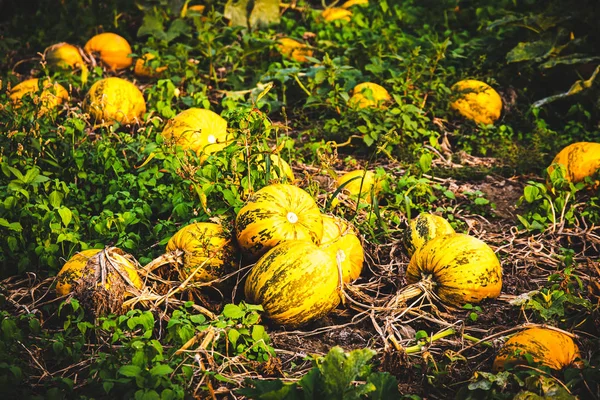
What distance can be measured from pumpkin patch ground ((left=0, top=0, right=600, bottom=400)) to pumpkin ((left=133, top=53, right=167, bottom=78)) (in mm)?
29

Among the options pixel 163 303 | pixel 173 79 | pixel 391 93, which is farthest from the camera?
pixel 173 79

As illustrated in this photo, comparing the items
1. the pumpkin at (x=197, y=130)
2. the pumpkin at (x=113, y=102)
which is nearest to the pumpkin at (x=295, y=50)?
the pumpkin at (x=113, y=102)

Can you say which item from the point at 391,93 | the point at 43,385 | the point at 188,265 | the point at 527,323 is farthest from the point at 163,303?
the point at 391,93

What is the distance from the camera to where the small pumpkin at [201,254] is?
4.34 m

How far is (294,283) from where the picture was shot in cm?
400

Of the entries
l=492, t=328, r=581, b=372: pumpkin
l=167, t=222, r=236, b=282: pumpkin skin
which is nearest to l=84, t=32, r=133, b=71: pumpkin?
l=167, t=222, r=236, b=282: pumpkin skin

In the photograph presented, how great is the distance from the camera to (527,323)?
13.0 feet

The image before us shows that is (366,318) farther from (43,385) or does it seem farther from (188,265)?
(43,385)

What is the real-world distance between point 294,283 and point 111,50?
501 cm

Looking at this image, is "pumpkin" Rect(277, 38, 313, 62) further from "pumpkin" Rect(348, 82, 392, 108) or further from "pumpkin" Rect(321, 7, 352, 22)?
"pumpkin" Rect(348, 82, 392, 108)

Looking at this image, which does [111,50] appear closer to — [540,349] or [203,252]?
[203,252]

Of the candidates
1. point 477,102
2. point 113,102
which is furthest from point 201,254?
point 477,102

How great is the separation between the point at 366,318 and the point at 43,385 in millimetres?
1849

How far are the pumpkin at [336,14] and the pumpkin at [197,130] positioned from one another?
334 cm
